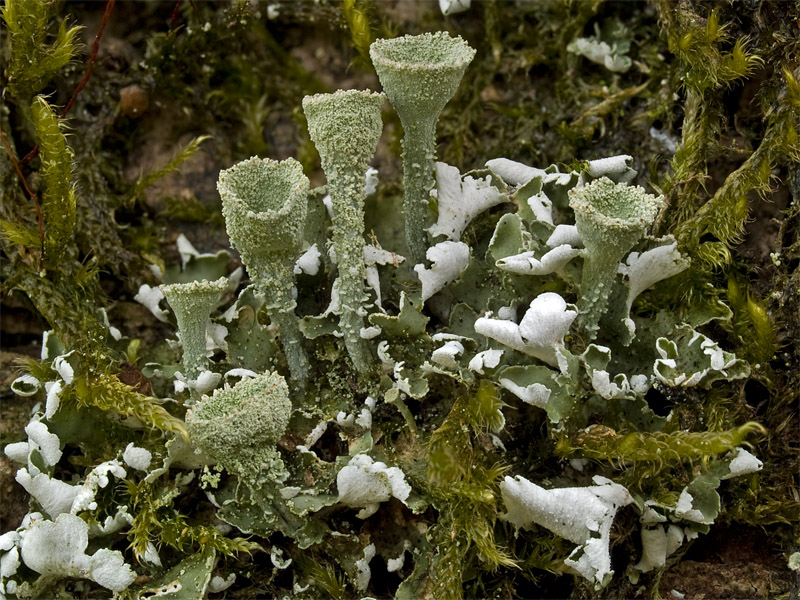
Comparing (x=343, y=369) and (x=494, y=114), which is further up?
(x=494, y=114)

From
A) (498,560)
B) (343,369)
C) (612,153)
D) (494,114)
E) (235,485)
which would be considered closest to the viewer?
(498,560)

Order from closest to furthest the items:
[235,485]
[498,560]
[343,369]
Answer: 1. [498,560]
2. [235,485]
3. [343,369]

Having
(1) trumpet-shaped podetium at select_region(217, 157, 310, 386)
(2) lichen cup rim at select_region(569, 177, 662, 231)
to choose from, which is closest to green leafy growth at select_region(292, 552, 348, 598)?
(1) trumpet-shaped podetium at select_region(217, 157, 310, 386)

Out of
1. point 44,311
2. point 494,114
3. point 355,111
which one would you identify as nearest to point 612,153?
point 494,114

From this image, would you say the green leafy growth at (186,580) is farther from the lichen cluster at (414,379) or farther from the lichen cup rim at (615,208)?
the lichen cup rim at (615,208)

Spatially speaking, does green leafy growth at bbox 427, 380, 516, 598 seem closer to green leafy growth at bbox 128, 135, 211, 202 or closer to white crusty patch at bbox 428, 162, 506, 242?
white crusty patch at bbox 428, 162, 506, 242

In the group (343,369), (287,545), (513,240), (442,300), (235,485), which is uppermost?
(513,240)

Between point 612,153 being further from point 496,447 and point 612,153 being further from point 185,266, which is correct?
point 185,266
